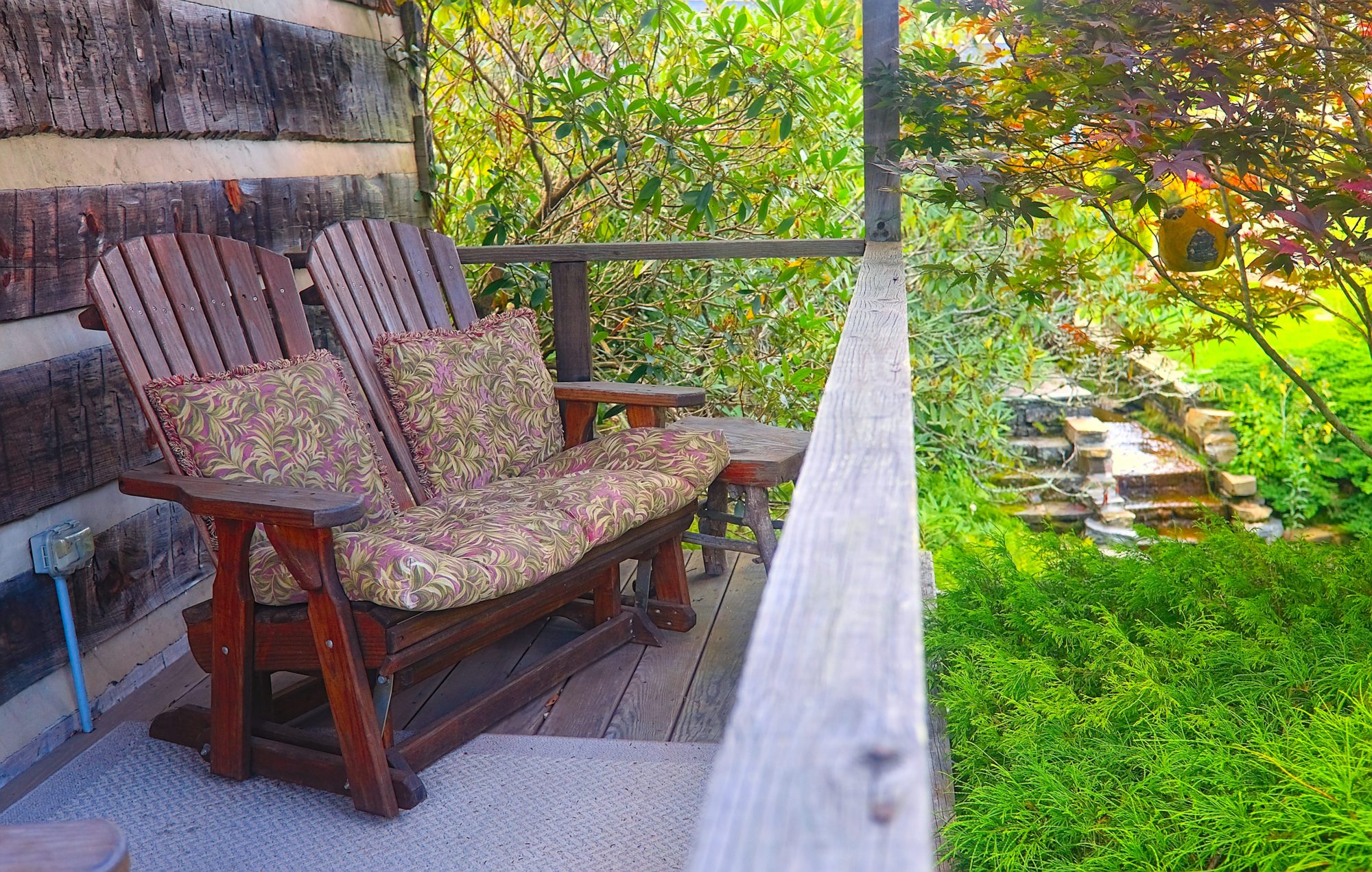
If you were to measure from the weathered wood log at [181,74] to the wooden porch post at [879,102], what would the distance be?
1.53 meters

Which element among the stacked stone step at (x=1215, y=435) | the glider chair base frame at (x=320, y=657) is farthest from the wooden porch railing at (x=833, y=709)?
the stacked stone step at (x=1215, y=435)

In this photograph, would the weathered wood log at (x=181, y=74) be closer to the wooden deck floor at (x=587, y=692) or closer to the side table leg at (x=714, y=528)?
the wooden deck floor at (x=587, y=692)

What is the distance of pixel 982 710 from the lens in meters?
2.01

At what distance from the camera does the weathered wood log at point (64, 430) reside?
2.15 metres

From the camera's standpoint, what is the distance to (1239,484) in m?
6.24

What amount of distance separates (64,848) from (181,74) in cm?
211

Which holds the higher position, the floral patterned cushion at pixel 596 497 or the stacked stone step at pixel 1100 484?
the floral patterned cushion at pixel 596 497

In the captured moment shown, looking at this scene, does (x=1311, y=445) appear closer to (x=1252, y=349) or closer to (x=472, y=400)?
(x=1252, y=349)

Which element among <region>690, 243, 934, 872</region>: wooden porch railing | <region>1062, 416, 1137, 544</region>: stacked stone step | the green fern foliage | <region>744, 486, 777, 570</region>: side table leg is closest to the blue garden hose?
<region>744, 486, 777, 570</region>: side table leg

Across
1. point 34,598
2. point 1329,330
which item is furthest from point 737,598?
point 1329,330

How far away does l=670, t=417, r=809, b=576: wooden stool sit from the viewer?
2.71m

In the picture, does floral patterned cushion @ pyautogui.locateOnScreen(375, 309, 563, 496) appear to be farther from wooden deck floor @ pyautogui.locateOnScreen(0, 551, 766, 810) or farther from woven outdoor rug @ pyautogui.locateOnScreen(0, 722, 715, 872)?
woven outdoor rug @ pyautogui.locateOnScreen(0, 722, 715, 872)

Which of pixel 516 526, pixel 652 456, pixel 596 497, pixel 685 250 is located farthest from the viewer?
pixel 685 250

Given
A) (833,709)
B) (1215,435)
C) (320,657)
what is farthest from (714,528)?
(1215,435)
